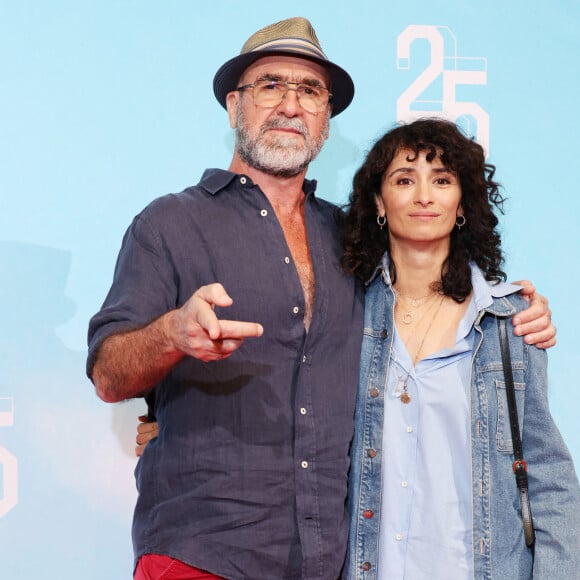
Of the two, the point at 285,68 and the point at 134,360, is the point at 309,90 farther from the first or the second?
the point at 134,360

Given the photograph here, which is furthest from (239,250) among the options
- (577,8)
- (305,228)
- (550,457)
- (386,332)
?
(577,8)

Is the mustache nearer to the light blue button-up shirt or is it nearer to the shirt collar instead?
the shirt collar

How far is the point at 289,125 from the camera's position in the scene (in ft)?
6.59

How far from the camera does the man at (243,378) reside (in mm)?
1674

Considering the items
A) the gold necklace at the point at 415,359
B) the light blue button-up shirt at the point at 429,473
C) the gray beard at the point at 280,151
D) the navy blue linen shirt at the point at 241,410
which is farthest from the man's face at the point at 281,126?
the light blue button-up shirt at the point at 429,473

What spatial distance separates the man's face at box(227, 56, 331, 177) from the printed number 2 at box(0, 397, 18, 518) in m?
0.99

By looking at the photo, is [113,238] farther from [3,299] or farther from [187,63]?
[187,63]

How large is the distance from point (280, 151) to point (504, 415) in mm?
803

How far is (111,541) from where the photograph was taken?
2.38 metres

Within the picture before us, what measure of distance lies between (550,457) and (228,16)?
5.01ft

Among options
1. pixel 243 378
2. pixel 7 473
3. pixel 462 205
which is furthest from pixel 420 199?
pixel 7 473

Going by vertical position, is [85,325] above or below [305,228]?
below

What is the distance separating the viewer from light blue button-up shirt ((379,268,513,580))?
1.79 metres

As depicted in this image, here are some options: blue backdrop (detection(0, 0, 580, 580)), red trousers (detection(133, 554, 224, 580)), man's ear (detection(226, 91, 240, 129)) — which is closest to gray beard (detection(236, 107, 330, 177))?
man's ear (detection(226, 91, 240, 129))
